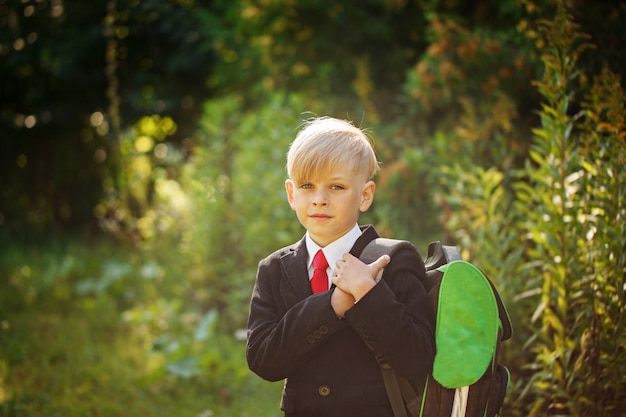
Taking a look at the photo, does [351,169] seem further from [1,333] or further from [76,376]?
[1,333]

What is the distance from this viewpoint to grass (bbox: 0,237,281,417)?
404cm

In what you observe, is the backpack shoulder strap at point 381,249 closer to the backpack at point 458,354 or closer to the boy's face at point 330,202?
the backpack at point 458,354

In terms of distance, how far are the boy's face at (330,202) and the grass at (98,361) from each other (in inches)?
86.6

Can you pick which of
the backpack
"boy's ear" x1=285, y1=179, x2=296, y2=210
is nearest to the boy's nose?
"boy's ear" x1=285, y1=179, x2=296, y2=210

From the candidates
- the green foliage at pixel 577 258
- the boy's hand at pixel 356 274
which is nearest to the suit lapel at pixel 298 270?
the boy's hand at pixel 356 274

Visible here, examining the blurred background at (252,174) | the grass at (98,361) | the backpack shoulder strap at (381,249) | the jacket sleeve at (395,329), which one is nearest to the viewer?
the jacket sleeve at (395,329)

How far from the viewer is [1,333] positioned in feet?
→ 16.2

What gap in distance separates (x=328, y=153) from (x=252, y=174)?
3.53 metres

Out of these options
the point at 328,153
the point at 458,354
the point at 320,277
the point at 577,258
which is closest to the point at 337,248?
the point at 320,277

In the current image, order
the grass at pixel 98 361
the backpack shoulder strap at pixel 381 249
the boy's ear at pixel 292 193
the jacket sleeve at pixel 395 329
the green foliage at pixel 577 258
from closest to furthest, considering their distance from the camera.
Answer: the jacket sleeve at pixel 395 329 → the backpack shoulder strap at pixel 381 249 → the boy's ear at pixel 292 193 → the green foliage at pixel 577 258 → the grass at pixel 98 361

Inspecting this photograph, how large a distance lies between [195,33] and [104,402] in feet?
15.6

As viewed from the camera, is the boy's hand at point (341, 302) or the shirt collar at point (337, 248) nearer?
the boy's hand at point (341, 302)

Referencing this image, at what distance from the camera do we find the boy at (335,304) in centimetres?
187

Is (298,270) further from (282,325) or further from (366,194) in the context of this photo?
(366,194)
